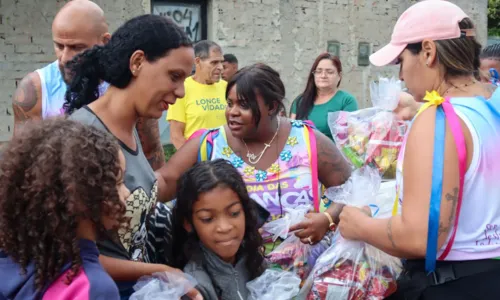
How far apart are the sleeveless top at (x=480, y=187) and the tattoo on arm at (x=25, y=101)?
2146 mm

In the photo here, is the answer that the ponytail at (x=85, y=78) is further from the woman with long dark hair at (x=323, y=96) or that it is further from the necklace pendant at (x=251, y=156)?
the woman with long dark hair at (x=323, y=96)

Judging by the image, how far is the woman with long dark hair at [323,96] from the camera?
5938 mm

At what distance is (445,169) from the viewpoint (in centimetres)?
201

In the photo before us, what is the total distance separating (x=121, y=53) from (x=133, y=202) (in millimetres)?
580

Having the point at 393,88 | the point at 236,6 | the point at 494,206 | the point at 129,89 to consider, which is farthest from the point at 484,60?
the point at 236,6

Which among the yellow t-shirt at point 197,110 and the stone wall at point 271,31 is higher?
the stone wall at point 271,31

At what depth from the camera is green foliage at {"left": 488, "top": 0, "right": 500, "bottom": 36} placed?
18.6 metres

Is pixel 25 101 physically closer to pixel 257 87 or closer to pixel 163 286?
pixel 257 87

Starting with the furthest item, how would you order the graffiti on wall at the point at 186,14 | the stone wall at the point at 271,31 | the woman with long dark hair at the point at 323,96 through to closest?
the graffiti on wall at the point at 186,14, the stone wall at the point at 271,31, the woman with long dark hair at the point at 323,96

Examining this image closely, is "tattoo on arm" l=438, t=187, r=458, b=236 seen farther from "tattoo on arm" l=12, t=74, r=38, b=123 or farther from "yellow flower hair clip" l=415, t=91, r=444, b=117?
"tattoo on arm" l=12, t=74, r=38, b=123

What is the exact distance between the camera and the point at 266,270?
8.07ft

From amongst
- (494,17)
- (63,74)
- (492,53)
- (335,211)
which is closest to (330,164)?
(335,211)

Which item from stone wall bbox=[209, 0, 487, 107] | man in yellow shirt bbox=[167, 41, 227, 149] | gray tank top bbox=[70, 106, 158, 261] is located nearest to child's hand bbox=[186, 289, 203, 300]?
gray tank top bbox=[70, 106, 158, 261]

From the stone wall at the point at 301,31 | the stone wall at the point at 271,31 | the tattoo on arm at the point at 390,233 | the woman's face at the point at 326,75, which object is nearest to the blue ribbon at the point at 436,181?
the tattoo on arm at the point at 390,233
